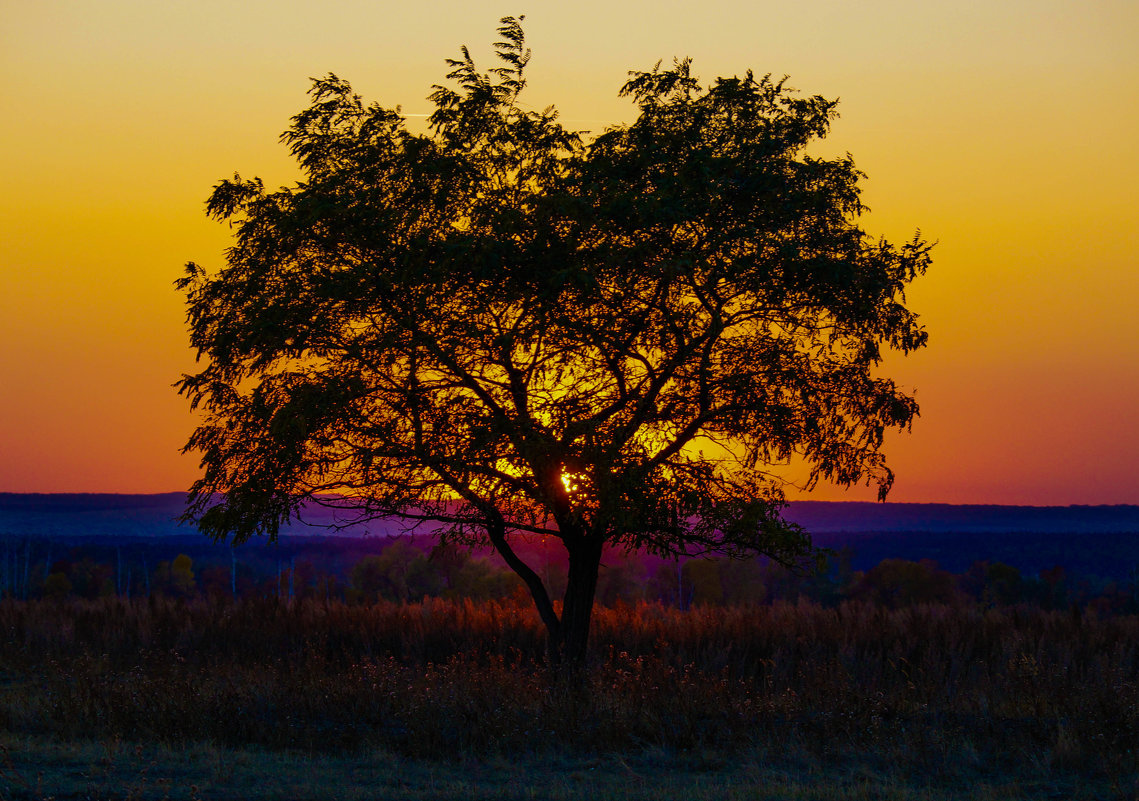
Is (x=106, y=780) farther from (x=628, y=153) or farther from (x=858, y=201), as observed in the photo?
(x=858, y=201)

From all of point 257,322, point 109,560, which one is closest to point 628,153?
point 257,322

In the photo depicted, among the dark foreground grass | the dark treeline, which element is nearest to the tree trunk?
the dark foreground grass

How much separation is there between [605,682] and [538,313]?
545cm

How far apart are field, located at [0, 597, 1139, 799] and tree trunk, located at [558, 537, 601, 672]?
25.1 inches

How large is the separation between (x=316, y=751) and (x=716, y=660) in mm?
8737

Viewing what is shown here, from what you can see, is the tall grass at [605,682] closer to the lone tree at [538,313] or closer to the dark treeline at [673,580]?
the lone tree at [538,313]

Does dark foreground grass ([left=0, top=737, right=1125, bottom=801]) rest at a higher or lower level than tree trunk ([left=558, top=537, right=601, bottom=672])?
lower

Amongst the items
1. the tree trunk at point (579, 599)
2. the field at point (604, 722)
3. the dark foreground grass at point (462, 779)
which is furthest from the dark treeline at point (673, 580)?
the dark foreground grass at point (462, 779)

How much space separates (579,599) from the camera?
1866 centimetres

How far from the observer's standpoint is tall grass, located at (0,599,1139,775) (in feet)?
43.7

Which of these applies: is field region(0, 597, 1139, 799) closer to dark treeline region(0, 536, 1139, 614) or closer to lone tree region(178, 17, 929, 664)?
lone tree region(178, 17, 929, 664)

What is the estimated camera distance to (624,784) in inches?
458

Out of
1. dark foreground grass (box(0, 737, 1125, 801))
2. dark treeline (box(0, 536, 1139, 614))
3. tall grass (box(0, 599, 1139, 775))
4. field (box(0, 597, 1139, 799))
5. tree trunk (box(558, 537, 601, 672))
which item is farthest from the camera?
dark treeline (box(0, 536, 1139, 614))

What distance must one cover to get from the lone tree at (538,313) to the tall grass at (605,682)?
8.64ft
